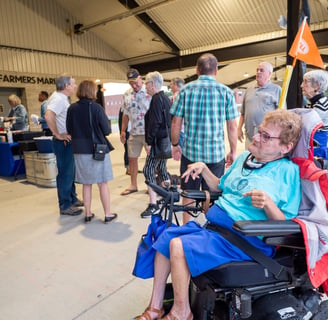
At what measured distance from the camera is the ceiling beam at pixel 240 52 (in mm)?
7289

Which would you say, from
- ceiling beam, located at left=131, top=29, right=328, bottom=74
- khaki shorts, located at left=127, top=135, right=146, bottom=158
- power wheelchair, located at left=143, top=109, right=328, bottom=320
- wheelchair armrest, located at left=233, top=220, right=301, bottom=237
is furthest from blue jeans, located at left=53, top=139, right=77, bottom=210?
ceiling beam, located at left=131, top=29, right=328, bottom=74

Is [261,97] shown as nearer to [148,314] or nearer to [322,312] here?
[322,312]

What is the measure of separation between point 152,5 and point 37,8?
3.97m

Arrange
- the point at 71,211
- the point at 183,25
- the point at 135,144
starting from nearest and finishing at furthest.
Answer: the point at 71,211 < the point at 135,144 < the point at 183,25

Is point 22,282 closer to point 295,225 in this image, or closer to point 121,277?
point 121,277

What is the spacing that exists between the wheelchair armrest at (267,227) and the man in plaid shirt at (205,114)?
1.09 metres

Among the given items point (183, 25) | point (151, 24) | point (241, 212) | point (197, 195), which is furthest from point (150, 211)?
point (151, 24)

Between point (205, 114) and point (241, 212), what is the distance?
3.39 feet

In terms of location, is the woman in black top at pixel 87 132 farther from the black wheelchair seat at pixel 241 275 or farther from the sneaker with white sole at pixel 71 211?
the black wheelchair seat at pixel 241 275

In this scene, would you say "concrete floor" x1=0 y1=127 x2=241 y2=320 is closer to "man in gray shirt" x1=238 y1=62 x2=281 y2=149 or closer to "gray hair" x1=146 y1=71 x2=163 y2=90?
"gray hair" x1=146 y1=71 x2=163 y2=90

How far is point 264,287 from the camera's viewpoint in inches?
46.2

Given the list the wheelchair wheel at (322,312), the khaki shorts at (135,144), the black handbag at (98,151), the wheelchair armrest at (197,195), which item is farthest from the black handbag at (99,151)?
the wheelchair wheel at (322,312)

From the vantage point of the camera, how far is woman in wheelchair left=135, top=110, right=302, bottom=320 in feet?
3.80

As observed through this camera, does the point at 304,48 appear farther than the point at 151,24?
No
